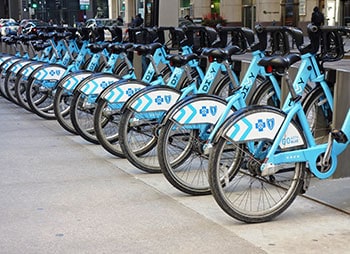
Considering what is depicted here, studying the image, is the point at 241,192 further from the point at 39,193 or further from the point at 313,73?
the point at 39,193

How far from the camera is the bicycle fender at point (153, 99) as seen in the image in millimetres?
6383

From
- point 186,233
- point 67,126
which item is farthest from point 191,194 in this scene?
point 67,126

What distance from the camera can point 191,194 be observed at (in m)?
5.72

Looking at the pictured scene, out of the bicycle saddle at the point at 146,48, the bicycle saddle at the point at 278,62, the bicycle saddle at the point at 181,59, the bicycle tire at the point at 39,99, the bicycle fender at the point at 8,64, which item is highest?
the bicycle saddle at the point at 278,62

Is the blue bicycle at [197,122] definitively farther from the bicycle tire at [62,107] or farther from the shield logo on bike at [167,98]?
the bicycle tire at [62,107]

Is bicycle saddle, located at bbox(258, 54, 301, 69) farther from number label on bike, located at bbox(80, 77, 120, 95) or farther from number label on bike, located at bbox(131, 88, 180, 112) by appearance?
number label on bike, located at bbox(80, 77, 120, 95)

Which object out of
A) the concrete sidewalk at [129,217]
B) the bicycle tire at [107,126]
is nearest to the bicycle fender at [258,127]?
the concrete sidewalk at [129,217]

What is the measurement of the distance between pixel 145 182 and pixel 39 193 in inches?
39.9

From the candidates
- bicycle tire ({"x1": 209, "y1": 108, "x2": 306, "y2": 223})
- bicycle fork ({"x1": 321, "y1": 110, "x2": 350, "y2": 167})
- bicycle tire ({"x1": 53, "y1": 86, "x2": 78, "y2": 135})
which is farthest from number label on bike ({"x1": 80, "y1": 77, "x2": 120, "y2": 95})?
bicycle fork ({"x1": 321, "y1": 110, "x2": 350, "y2": 167})

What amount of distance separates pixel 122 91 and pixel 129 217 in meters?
2.14

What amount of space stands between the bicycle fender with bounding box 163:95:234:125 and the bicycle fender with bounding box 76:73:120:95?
2.11 meters

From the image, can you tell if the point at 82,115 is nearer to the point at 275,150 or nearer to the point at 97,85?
the point at 97,85

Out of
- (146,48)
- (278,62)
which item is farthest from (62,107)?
(278,62)

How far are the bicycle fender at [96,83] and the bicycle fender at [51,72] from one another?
1.95 metres
